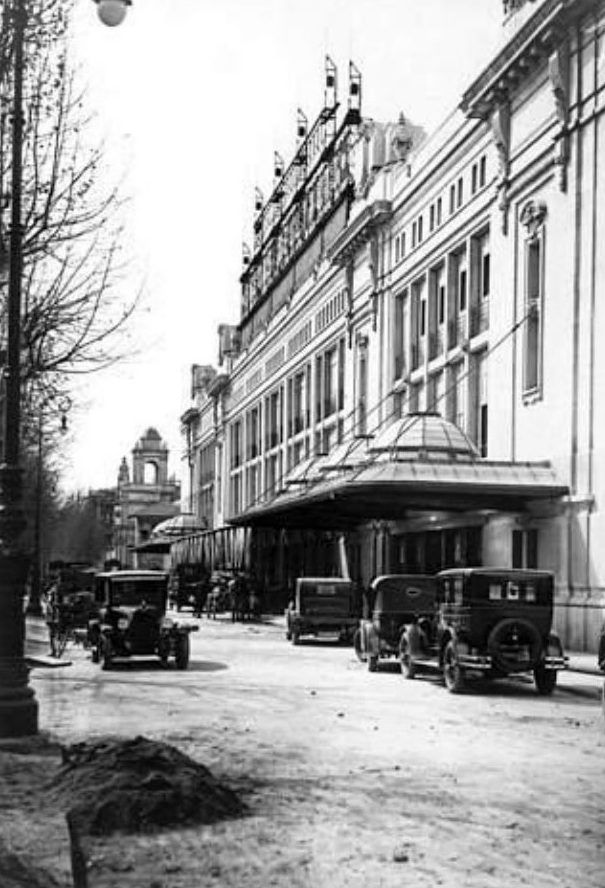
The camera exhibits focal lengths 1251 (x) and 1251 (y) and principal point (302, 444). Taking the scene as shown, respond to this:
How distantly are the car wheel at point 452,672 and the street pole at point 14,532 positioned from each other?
8123mm

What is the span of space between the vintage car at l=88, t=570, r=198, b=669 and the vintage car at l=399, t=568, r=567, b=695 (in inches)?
225

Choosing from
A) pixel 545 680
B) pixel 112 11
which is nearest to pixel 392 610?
pixel 545 680

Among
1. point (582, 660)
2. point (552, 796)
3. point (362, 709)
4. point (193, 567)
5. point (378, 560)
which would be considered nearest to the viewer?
point (552, 796)

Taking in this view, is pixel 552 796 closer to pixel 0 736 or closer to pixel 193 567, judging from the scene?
pixel 0 736

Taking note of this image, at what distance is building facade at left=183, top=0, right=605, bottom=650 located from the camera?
32062 millimetres

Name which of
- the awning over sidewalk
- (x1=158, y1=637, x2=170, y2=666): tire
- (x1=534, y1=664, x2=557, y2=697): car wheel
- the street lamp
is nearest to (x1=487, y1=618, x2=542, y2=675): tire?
(x1=534, y1=664, x2=557, y2=697): car wheel

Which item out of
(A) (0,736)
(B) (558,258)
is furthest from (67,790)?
(B) (558,258)

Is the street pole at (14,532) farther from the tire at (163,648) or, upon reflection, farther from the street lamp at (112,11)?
the tire at (163,648)

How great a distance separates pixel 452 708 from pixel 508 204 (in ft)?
77.3

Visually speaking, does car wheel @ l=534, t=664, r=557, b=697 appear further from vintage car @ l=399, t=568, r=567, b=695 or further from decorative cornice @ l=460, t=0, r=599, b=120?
decorative cornice @ l=460, t=0, r=599, b=120

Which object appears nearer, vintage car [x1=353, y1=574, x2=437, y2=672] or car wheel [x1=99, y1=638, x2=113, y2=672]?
car wheel [x1=99, y1=638, x2=113, y2=672]

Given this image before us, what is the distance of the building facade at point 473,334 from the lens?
32.1 metres

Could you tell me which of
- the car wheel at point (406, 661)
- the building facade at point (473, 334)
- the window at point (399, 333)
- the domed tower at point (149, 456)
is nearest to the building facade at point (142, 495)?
the domed tower at point (149, 456)

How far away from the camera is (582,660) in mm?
26719
